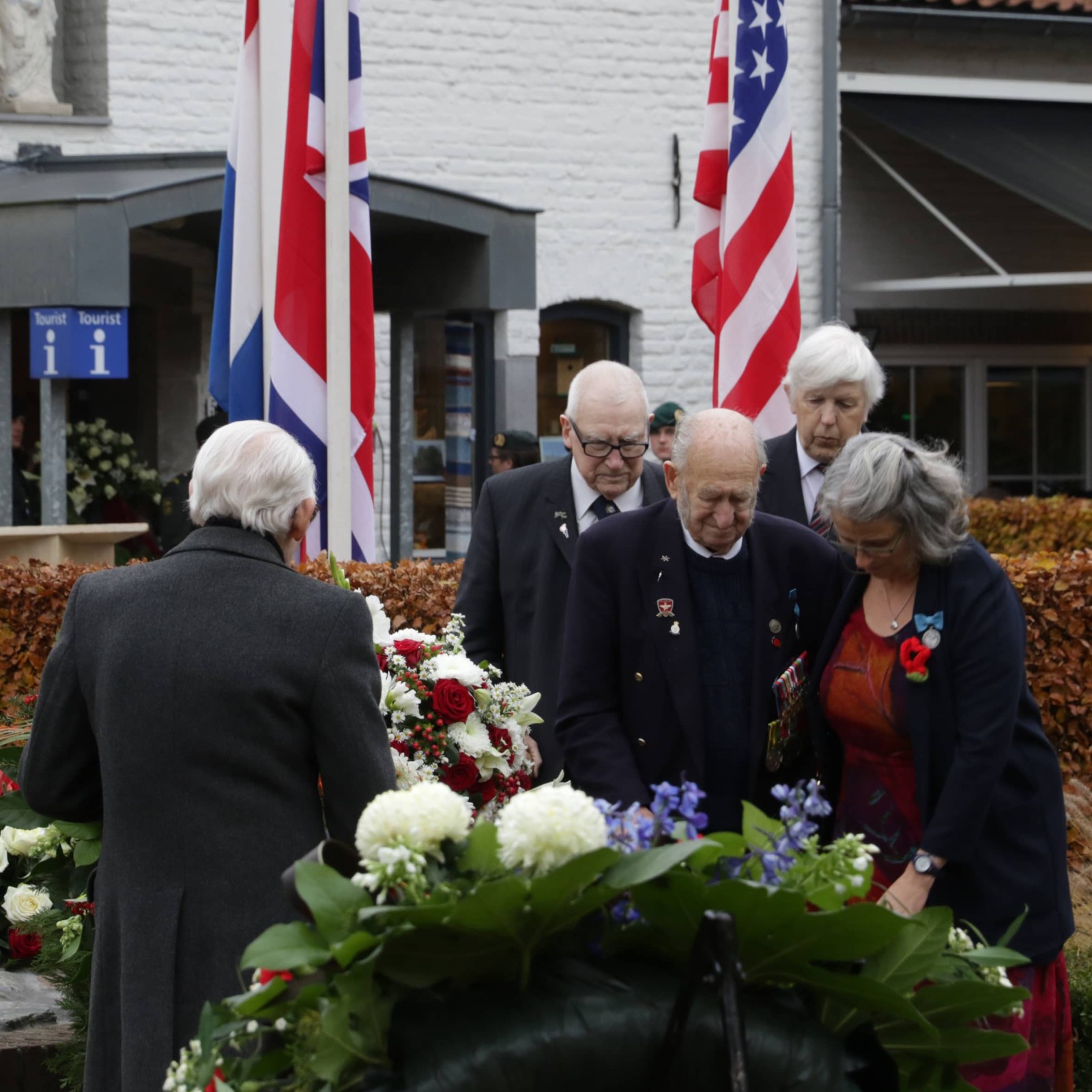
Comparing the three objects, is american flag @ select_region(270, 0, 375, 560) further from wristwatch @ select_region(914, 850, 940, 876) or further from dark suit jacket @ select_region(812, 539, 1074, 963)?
wristwatch @ select_region(914, 850, 940, 876)

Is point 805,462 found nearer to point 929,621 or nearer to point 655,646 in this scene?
point 655,646

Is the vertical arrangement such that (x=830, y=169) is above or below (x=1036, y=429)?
above

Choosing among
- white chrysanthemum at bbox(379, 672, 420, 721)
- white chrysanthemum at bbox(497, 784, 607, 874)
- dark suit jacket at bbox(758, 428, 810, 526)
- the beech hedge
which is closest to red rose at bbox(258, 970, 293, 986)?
white chrysanthemum at bbox(497, 784, 607, 874)

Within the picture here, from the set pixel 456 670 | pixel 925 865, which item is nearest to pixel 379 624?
pixel 456 670

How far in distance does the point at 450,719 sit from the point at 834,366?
4.65ft

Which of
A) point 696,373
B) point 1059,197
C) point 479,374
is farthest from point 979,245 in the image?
point 479,374

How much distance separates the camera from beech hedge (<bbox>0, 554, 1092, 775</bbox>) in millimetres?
6945

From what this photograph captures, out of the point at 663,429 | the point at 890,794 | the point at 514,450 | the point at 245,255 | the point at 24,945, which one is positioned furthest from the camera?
the point at 514,450

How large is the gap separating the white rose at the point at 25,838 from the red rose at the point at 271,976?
236cm

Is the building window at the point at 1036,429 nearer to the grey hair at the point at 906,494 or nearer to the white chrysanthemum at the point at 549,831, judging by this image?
the grey hair at the point at 906,494

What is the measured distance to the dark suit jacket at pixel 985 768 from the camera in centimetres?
311

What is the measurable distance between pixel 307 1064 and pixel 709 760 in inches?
71.5

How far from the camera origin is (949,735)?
3.19m

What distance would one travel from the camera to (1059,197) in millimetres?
13586
